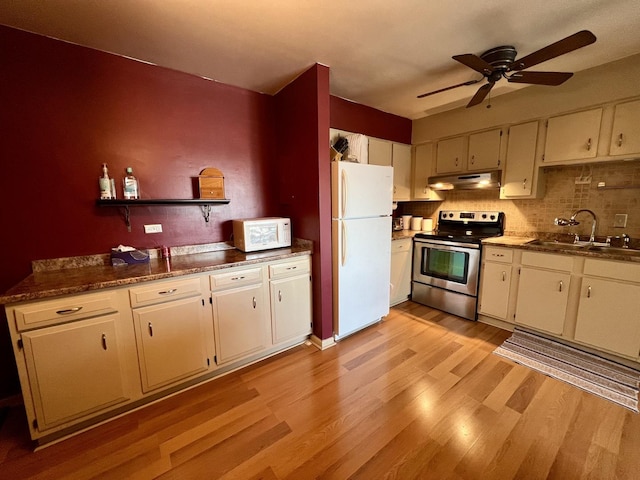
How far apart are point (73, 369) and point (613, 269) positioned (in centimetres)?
395

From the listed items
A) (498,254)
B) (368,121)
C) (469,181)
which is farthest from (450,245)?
(368,121)

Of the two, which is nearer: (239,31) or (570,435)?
(570,435)

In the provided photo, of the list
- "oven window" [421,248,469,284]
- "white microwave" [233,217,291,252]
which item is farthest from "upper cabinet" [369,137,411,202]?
"white microwave" [233,217,291,252]

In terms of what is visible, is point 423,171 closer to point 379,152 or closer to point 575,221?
point 379,152

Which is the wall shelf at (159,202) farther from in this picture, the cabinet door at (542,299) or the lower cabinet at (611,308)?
the lower cabinet at (611,308)

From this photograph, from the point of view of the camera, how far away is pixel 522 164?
110 inches

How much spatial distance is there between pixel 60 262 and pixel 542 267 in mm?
4112

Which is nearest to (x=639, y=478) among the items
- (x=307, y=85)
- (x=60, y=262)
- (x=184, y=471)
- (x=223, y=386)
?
(x=184, y=471)

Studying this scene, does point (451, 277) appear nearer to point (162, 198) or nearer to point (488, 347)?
point (488, 347)

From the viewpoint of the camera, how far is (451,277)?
312 centimetres

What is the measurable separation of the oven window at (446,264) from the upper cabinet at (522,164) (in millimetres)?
879

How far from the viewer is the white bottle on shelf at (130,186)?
206 centimetres

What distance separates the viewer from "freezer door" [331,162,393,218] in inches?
92.8

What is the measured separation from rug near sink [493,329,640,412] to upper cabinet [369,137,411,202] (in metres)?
2.15
